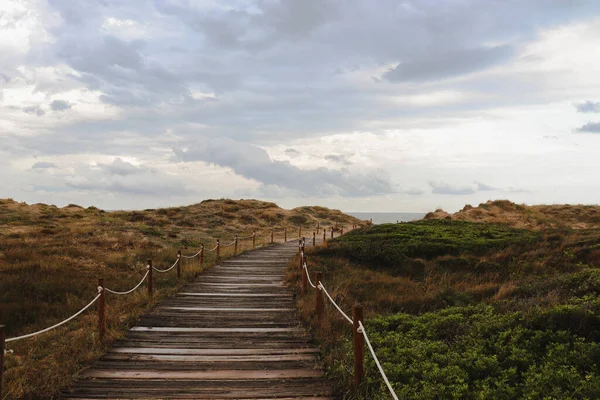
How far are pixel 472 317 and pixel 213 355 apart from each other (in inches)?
196

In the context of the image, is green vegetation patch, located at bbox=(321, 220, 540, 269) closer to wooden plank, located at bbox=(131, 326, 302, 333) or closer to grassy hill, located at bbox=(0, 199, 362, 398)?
grassy hill, located at bbox=(0, 199, 362, 398)

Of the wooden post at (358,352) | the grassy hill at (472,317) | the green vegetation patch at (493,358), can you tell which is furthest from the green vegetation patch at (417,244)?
the wooden post at (358,352)

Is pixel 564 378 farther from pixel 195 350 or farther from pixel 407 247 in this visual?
pixel 407 247

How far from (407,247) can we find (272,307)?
9.95 metres

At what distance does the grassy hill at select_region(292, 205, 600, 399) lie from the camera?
19.0 feet

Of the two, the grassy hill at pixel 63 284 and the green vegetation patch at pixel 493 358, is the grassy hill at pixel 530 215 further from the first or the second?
the green vegetation patch at pixel 493 358

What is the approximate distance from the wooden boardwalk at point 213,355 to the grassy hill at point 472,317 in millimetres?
608

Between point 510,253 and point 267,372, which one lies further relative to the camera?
point 510,253

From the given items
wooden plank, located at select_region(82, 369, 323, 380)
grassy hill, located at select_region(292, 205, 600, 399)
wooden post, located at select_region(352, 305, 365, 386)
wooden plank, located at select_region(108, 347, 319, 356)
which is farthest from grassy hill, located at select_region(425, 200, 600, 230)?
wooden post, located at select_region(352, 305, 365, 386)

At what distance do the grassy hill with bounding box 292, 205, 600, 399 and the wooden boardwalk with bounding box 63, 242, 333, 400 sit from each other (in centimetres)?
61

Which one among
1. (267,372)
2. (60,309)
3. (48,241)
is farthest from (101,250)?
(267,372)

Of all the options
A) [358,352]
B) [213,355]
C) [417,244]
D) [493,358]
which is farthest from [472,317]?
[417,244]

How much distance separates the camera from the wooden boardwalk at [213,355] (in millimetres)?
6215

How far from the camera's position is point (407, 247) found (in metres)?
19.7
